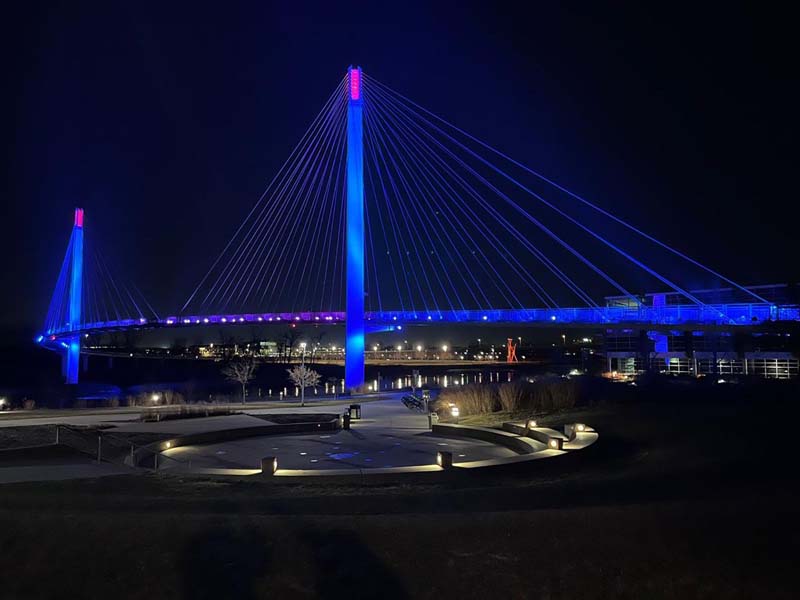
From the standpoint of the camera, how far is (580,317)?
42.1 m

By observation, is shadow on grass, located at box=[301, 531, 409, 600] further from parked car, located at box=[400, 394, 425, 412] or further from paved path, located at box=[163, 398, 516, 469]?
parked car, located at box=[400, 394, 425, 412]

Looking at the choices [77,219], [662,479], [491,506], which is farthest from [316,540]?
[77,219]

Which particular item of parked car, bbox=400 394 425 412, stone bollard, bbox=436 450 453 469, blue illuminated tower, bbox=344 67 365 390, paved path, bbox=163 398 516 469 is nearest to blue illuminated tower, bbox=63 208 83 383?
blue illuminated tower, bbox=344 67 365 390

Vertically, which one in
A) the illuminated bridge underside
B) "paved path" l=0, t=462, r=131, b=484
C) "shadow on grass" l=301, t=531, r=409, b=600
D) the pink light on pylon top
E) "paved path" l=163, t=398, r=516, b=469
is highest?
the pink light on pylon top

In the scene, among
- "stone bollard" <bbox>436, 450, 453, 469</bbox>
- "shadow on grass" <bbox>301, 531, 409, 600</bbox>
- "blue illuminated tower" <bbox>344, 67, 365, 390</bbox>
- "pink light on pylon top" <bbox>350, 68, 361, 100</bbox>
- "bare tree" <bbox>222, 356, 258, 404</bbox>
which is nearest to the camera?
"shadow on grass" <bbox>301, 531, 409, 600</bbox>

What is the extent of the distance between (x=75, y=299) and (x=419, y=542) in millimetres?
68308

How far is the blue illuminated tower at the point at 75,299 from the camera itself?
62219 mm

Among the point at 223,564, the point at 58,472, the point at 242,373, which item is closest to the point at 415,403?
the point at 242,373

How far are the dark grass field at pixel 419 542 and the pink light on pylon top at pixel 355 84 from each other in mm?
34159

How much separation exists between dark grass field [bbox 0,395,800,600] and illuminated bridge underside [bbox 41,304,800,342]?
28.5m

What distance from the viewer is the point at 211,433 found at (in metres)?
16.4

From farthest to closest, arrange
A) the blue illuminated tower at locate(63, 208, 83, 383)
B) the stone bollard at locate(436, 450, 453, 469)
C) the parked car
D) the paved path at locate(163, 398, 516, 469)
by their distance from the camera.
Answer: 1. the blue illuminated tower at locate(63, 208, 83, 383)
2. the parked car
3. the paved path at locate(163, 398, 516, 469)
4. the stone bollard at locate(436, 450, 453, 469)

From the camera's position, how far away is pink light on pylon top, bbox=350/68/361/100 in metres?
39.5

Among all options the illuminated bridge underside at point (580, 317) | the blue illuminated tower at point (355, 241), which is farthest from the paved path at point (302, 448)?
the illuminated bridge underside at point (580, 317)
